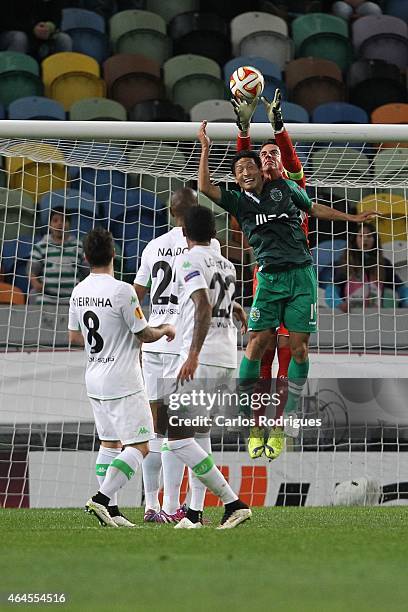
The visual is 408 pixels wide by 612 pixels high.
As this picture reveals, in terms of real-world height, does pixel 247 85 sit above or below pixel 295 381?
above

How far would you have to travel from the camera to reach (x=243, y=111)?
24.7 ft

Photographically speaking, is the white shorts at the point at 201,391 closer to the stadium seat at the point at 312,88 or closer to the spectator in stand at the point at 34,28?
the stadium seat at the point at 312,88

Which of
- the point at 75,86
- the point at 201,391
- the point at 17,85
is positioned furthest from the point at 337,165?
the point at 17,85

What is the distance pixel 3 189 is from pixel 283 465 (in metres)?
3.72

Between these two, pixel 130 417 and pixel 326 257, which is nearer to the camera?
pixel 130 417

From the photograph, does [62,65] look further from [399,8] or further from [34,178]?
[399,8]

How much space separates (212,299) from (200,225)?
521mm

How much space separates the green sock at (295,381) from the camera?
25.4ft

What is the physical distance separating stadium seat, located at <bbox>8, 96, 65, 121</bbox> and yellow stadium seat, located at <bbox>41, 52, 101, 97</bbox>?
118 cm

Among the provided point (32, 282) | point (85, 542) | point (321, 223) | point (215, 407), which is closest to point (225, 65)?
point (321, 223)

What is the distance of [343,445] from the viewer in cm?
949

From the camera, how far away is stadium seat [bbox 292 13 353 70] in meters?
14.9

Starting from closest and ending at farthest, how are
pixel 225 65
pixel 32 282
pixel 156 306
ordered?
pixel 156 306 < pixel 32 282 < pixel 225 65

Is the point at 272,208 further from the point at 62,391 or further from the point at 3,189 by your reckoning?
the point at 3,189
